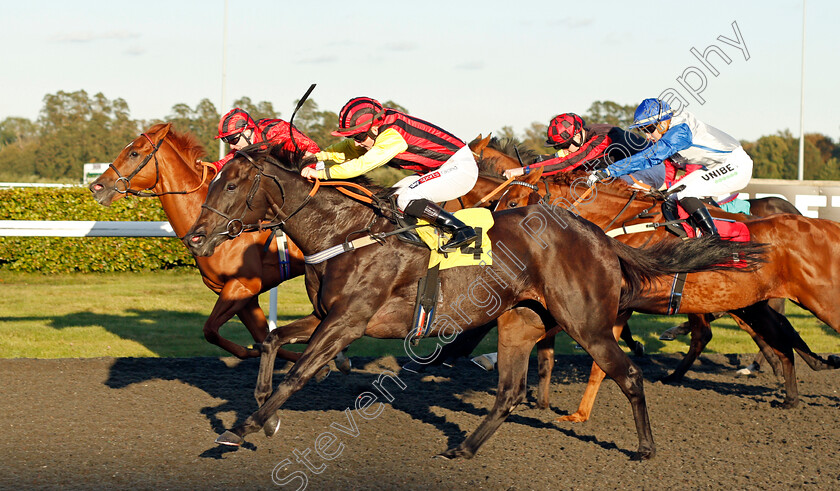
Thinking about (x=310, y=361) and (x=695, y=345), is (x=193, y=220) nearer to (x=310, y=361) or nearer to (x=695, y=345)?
(x=310, y=361)

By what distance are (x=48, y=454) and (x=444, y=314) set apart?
2.16 metres

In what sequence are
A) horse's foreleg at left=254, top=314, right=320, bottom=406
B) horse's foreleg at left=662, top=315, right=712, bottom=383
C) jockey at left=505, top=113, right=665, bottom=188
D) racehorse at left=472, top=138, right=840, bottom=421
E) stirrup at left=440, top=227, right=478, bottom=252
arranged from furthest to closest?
horse's foreleg at left=662, top=315, right=712, bottom=383 < jockey at left=505, top=113, right=665, bottom=188 < racehorse at left=472, top=138, right=840, bottom=421 < horse's foreleg at left=254, top=314, right=320, bottom=406 < stirrup at left=440, top=227, right=478, bottom=252

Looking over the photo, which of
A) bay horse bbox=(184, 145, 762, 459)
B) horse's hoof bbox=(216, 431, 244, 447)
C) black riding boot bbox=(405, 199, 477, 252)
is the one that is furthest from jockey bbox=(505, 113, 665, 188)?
horse's hoof bbox=(216, 431, 244, 447)

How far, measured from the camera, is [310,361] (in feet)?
12.6

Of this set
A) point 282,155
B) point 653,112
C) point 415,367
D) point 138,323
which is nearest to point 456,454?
point 282,155

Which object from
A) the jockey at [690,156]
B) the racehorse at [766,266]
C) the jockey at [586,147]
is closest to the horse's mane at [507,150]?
the jockey at [586,147]

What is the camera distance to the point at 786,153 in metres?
28.9

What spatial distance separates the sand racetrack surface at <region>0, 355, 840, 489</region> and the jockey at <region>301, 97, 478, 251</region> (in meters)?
1.24

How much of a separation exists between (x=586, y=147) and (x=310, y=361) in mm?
3340

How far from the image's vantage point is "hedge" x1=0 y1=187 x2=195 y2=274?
1153 cm

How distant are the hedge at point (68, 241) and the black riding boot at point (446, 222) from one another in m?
8.35

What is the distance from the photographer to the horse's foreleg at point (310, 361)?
12.0 ft

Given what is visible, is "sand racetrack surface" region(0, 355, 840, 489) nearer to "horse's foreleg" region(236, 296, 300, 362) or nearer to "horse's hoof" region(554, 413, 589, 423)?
"horse's hoof" region(554, 413, 589, 423)

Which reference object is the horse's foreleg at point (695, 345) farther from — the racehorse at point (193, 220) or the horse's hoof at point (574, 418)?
the racehorse at point (193, 220)
